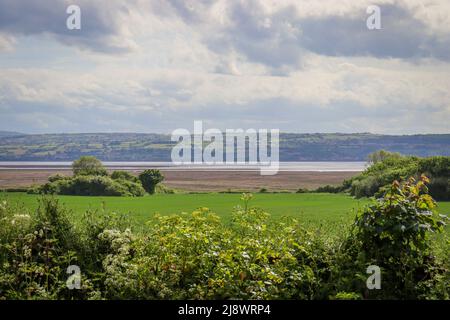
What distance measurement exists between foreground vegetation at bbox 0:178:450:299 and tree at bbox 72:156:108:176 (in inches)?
782

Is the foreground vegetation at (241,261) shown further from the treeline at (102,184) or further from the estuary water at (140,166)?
the estuary water at (140,166)

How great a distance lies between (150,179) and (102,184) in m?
3.71

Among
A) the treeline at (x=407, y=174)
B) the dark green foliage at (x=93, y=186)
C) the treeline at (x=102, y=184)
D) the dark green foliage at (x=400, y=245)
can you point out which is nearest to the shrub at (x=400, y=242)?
the dark green foliage at (x=400, y=245)

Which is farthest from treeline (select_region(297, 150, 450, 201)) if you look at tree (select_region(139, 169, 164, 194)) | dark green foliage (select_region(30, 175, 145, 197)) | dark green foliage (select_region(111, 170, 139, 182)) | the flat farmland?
dark green foliage (select_region(30, 175, 145, 197))

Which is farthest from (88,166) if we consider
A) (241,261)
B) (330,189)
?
(241,261)

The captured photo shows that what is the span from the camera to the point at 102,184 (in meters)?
26.2

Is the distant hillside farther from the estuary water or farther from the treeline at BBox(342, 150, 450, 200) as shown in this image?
the treeline at BBox(342, 150, 450, 200)

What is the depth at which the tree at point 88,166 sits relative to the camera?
28675 mm

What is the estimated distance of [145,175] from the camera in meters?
29.5

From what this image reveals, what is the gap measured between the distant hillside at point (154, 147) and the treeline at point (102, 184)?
1436 cm

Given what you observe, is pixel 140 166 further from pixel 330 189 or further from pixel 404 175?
pixel 404 175
